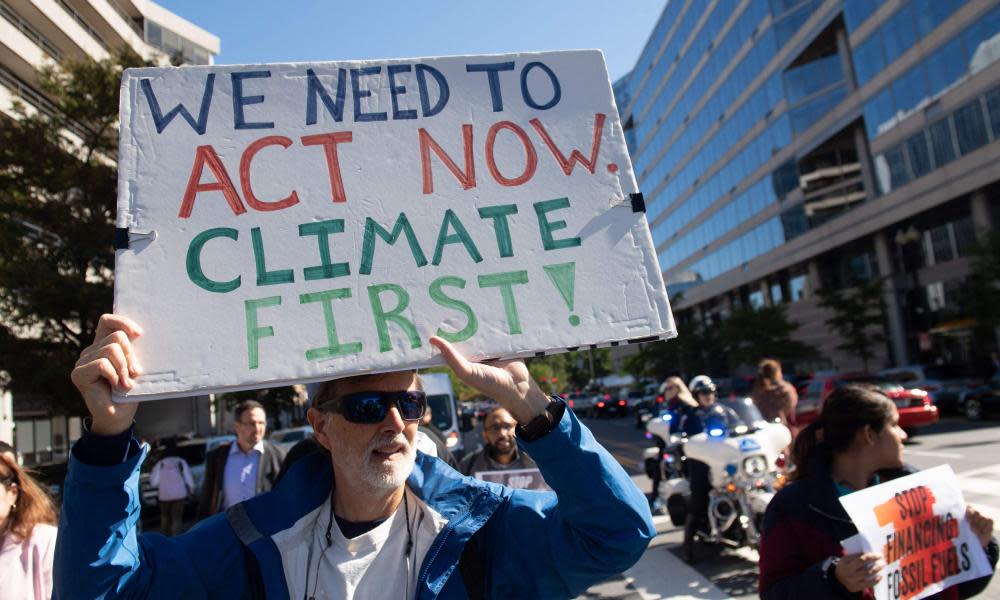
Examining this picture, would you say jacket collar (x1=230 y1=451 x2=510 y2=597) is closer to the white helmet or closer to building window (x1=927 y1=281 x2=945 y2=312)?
the white helmet

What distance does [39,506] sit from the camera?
2953 mm

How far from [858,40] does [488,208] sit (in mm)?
36429

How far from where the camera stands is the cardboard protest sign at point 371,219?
178 centimetres

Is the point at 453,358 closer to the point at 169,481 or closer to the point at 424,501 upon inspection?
the point at 424,501

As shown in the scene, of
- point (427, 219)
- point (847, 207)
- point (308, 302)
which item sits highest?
→ point (847, 207)

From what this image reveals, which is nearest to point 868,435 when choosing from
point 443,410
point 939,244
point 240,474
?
point 240,474

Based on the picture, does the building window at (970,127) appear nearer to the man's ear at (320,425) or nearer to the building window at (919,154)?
the building window at (919,154)

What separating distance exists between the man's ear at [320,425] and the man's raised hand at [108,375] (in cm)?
49

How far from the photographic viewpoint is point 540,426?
5.62 feet

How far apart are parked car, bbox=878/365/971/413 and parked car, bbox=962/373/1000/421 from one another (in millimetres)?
887

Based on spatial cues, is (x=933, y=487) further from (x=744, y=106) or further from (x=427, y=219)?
(x=744, y=106)

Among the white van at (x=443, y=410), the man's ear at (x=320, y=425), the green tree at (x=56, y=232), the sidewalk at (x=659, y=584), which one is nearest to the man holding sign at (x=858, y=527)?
the man's ear at (x=320, y=425)

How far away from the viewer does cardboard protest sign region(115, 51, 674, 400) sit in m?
1.78

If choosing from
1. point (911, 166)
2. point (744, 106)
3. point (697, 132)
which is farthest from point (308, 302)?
point (697, 132)
